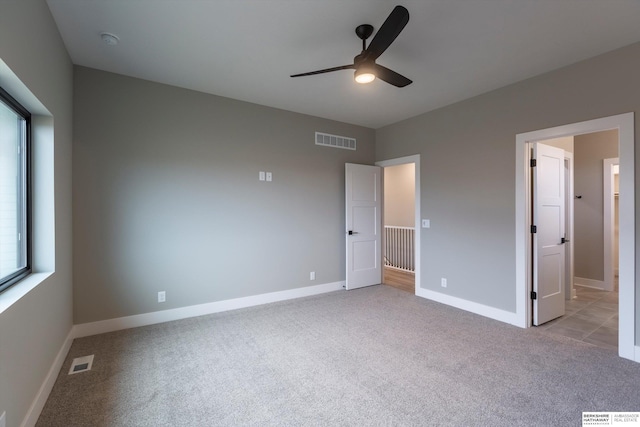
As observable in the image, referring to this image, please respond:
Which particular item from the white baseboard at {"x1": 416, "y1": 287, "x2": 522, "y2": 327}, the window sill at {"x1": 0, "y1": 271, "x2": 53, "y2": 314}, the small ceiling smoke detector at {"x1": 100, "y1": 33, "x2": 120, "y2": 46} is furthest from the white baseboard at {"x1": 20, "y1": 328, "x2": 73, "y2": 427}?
the white baseboard at {"x1": 416, "y1": 287, "x2": 522, "y2": 327}

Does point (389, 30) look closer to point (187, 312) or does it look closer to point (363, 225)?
point (363, 225)

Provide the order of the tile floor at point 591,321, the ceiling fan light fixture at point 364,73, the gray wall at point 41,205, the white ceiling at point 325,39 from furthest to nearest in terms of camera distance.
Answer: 1. the tile floor at point 591,321
2. the ceiling fan light fixture at point 364,73
3. the white ceiling at point 325,39
4. the gray wall at point 41,205

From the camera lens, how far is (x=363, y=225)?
492 centimetres

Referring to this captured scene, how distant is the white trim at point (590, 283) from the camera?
461 cm

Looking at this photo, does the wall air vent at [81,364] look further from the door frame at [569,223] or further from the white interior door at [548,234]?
the door frame at [569,223]

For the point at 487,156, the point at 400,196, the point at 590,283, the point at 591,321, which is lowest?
the point at 591,321

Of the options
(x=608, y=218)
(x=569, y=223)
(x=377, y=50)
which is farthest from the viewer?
(x=608, y=218)

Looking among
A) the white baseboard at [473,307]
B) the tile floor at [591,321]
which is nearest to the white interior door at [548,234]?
the tile floor at [591,321]

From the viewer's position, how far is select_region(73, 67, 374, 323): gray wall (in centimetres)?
304

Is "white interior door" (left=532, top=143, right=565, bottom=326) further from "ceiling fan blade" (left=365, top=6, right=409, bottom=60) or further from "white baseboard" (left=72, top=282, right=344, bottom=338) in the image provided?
"white baseboard" (left=72, top=282, right=344, bottom=338)

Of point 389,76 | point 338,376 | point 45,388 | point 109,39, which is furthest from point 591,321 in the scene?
point 109,39

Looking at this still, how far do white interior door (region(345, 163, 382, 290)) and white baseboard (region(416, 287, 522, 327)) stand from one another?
2.95ft

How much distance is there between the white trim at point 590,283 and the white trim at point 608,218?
0.09 feet

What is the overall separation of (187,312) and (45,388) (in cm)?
154
